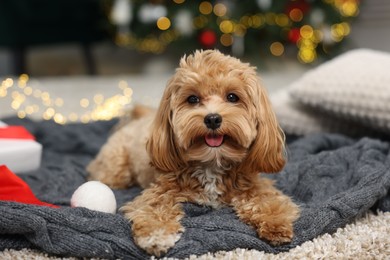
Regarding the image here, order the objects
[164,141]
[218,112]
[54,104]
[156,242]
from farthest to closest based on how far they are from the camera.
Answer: [54,104]
[164,141]
[218,112]
[156,242]

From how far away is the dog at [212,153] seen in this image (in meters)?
1.76

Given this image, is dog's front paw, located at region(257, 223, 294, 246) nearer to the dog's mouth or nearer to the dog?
the dog

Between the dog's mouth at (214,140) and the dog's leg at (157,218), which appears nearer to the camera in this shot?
the dog's leg at (157,218)

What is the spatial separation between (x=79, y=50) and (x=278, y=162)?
6169 mm

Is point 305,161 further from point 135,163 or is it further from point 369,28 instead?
point 369,28

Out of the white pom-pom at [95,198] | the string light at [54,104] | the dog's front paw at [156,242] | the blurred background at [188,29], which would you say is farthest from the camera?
the blurred background at [188,29]

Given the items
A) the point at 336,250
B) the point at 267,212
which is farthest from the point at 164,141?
the point at 336,250

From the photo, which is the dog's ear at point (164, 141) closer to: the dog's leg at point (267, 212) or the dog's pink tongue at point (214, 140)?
the dog's pink tongue at point (214, 140)

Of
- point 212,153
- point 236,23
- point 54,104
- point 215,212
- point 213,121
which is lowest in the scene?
point 54,104

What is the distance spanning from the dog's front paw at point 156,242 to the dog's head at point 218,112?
302 mm

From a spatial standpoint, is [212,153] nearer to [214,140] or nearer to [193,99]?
[214,140]

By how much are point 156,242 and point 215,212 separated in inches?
13.4

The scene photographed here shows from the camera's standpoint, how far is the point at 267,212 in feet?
6.00

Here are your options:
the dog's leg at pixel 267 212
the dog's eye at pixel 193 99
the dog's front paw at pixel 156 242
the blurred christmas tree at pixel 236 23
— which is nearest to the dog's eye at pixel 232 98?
the dog's eye at pixel 193 99
